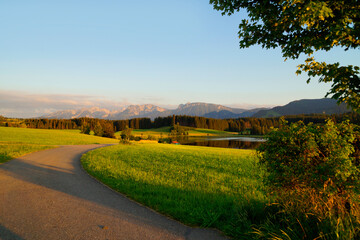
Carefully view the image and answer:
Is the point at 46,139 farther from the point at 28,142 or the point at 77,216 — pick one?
the point at 77,216

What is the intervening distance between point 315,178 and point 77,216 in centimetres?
730

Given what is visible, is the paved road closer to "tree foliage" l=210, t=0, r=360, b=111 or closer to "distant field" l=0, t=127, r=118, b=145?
"tree foliage" l=210, t=0, r=360, b=111

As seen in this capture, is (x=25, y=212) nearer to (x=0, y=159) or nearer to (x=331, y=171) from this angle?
(x=331, y=171)

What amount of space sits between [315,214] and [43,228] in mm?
7537

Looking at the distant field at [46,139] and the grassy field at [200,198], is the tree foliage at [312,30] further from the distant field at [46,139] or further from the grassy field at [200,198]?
the distant field at [46,139]

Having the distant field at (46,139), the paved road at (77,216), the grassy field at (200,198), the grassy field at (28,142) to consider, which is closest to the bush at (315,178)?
the grassy field at (200,198)

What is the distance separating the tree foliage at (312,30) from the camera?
478 cm

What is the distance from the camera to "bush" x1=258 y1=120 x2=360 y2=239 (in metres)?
4.69

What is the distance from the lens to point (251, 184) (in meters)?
11.2

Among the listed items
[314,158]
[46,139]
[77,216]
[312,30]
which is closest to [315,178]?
[314,158]

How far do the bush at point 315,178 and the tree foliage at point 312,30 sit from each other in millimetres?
1304

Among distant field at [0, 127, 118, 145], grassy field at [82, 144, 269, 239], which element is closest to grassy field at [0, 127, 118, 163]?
distant field at [0, 127, 118, 145]

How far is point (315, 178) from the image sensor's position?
5031 millimetres

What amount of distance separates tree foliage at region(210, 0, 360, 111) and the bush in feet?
4.28
